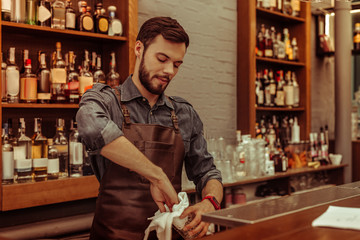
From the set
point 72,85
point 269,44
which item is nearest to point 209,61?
point 269,44

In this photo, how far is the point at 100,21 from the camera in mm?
2666

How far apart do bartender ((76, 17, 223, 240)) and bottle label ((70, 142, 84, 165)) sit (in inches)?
32.7

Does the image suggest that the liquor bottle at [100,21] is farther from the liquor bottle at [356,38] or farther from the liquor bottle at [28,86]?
the liquor bottle at [356,38]

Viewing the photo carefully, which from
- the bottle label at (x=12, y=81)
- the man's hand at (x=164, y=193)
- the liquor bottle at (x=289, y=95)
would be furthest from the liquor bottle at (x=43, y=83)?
the liquor bottle at (x=289, y=95)

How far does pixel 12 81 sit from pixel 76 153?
537 millimetres

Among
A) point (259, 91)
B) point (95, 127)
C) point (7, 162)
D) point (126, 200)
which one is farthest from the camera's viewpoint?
point (259, 91)

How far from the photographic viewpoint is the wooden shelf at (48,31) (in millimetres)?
2295

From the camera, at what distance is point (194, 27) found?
10.9 ft

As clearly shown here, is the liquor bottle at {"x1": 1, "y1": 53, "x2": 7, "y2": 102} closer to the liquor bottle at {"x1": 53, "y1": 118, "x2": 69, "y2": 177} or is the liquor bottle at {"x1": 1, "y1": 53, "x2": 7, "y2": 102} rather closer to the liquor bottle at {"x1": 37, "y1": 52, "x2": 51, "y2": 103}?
the liquor bottle at {"x1": 37, "y1": 52, "x2": 51, "y2": 103}

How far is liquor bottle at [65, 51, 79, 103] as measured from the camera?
2.56 meters

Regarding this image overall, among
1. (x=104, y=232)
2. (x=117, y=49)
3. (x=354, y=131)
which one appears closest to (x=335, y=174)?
(x=354, y=131)

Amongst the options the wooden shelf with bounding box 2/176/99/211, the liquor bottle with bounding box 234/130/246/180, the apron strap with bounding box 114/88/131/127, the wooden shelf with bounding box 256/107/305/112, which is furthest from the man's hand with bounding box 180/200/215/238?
the wooden shelf with bounding box 256/107/305/112

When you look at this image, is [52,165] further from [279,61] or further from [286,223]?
[279,61]

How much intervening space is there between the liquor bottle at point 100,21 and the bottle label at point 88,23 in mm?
43
